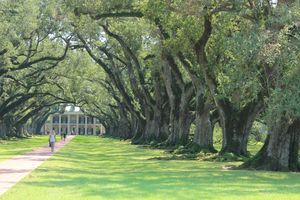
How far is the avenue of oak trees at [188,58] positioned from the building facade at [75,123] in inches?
4990

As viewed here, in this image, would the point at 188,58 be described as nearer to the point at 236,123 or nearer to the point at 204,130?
the point at 204,130

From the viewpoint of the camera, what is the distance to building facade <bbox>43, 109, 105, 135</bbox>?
18788 centimetres

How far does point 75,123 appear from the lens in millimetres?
190125

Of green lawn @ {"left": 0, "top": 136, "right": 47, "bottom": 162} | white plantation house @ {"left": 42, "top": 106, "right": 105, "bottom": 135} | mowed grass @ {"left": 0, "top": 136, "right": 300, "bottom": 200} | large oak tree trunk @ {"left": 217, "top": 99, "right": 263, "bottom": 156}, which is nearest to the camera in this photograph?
mowed grass @ {"left": 0, "top": 136, "right": 300, "bottom": 200}

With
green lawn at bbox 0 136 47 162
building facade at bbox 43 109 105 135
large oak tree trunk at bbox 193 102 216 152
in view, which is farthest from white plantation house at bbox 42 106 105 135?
large oak tree trunk at bbox 193 102 216 152

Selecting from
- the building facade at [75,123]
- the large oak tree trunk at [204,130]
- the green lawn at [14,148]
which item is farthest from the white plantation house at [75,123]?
the large oak tree trunk at [204,130]

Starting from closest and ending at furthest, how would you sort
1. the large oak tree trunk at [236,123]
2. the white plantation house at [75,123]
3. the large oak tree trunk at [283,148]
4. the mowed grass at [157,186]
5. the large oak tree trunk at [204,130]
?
the mowed grass at [157,186] → the large oak tree trunk at [283,148] → the large oak tree trunk at [236,123] → the large oak tree trunk at [204,130] → the white plantation house at [75,123]

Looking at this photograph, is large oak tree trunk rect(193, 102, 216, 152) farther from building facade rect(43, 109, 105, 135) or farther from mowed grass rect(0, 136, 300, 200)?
building facade rect(43, 109, 105, 135)

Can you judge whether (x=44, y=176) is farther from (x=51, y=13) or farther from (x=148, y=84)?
(x=148, y=84)

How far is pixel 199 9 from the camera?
21.8m

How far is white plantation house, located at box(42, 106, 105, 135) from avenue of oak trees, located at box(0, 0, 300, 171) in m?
127

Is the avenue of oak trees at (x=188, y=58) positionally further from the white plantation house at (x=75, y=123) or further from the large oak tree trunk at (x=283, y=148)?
the white plantation house at (x=75, y=123)

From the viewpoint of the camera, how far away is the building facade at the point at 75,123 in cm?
18788

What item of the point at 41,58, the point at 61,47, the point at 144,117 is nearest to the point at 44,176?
the point at 41,58
